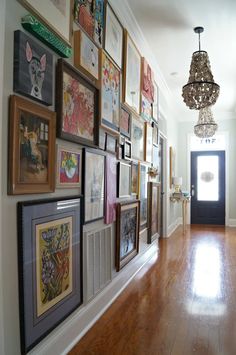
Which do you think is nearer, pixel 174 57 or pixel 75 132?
pixel 75 132

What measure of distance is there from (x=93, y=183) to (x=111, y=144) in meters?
0.58

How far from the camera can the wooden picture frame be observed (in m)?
4.03

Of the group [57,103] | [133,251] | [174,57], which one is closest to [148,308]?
[133,251]

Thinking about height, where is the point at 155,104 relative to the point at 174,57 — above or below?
below

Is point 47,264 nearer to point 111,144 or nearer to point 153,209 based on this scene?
point 111,144

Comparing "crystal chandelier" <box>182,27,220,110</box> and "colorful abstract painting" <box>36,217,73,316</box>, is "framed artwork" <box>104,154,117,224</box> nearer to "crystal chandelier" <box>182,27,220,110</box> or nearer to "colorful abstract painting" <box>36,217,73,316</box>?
"colorful abstract painting" <box>36,217,73,316</box>

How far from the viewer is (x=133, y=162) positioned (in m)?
3.54

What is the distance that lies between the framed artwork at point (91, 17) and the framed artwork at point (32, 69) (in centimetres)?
62

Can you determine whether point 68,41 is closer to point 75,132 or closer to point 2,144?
point 75,132

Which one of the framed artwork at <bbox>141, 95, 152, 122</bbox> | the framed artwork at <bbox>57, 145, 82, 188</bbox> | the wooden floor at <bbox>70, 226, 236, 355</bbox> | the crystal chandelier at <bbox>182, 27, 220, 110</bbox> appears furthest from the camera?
the framed artwork at <bbox>141, 95, 152, 122</bbox>

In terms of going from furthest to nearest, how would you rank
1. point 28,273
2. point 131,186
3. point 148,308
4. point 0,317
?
1. point 131,186
2. point 148,308
3. point 28,273
4. point 0,317

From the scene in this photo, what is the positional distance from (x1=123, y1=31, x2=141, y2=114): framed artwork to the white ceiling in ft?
1.38

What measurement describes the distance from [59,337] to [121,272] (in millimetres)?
1282

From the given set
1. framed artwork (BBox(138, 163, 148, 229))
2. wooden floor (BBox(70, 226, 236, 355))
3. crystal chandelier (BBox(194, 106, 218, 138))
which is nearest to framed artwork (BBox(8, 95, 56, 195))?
wooden floor (BBox(70, 226, 236, 355))
